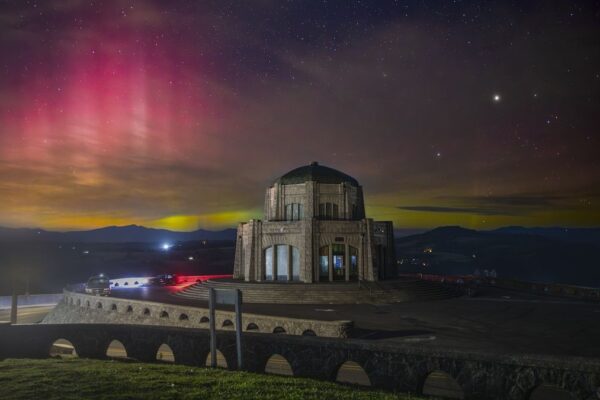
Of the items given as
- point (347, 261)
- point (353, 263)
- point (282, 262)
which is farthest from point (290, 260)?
point (353, 263)

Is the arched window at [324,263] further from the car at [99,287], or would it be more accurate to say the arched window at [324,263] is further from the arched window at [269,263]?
the car at [99,287]

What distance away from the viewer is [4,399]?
11.3 m

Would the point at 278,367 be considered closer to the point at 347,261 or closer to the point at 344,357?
the point at 344,357

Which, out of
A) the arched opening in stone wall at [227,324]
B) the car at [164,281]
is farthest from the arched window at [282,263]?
the car at [164,281]

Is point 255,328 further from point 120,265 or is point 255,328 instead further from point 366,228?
point 120,265

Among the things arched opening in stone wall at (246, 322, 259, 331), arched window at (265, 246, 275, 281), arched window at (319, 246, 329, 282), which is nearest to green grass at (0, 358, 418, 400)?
arched opening in stone wall at (246, 322, 259, 331)

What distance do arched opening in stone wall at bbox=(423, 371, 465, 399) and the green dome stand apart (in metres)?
32.8

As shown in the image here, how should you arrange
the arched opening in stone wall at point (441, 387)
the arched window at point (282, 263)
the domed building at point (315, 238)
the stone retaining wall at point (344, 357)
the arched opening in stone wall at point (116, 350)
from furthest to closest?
the arched window at point (282, 263), the domed building at point (315, 238), the arched opening in stone wall at point (116, 350), the arched opening in stone wall at point (441, 387), the stone retaining wall at point (344, 357)

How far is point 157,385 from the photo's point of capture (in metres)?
12.5

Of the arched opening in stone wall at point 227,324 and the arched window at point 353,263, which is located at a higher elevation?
the arched window at point 353,263

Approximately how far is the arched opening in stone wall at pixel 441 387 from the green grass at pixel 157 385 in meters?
5.07

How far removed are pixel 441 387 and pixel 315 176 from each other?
114 ft

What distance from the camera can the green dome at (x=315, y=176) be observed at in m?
50.6

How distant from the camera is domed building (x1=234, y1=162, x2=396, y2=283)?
4550 cm
